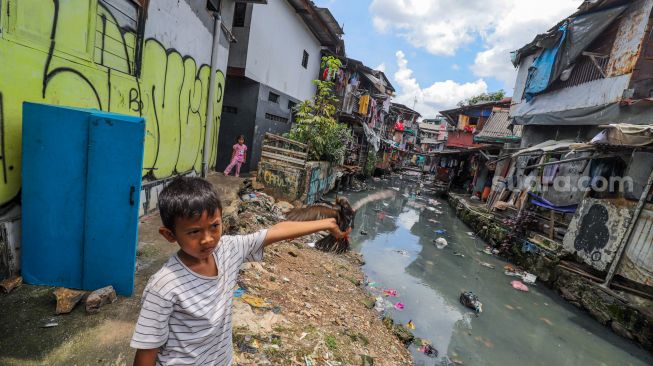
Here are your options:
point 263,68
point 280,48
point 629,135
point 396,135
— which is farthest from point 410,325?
point 396,135

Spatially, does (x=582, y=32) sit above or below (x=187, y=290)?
above

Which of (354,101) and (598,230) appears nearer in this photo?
(598,230)

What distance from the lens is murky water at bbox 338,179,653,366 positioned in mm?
5152

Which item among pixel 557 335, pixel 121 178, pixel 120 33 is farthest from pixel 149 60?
pixel 557 335

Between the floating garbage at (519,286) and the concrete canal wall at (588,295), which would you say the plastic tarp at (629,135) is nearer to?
the concrete canal wall at (588,295)

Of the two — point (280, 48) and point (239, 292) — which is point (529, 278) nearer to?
point (239, 292)

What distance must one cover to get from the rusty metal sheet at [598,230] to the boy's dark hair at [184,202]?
Answer: 8433 millimetres

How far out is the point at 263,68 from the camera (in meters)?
10.6

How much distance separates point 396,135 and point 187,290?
43.7 meters

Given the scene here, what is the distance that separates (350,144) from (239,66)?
10016 mm

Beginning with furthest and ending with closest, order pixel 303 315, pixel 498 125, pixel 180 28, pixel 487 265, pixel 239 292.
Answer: pixel 498 125 → pixel 487 265 → pixel 180 28 → pixel 303 315 → pixel 239 292

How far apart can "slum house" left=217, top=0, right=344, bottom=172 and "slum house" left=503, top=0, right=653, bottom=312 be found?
28.1 ft

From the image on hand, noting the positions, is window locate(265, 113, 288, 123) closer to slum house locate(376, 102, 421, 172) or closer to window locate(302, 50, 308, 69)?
window locate(302, 50, 308, 69)

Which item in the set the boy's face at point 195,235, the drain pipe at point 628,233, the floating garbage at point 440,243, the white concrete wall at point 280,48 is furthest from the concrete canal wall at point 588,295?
the white concrete wall at point 280,48
